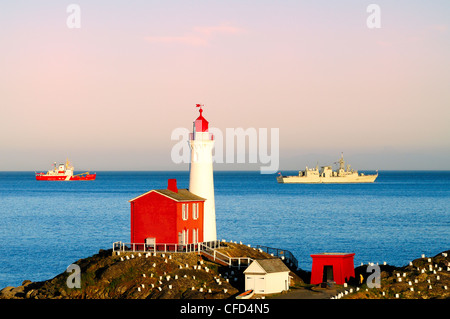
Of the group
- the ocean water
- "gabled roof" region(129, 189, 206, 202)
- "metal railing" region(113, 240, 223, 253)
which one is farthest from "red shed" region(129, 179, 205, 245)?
the ocean water

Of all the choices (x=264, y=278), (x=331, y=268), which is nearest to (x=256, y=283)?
(x=264, y=278)

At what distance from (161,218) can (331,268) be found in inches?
393

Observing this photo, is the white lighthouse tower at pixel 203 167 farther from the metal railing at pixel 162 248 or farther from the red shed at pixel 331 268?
the red shed at pixel 331 268

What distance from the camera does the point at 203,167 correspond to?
144 ft

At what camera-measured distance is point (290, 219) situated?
316 feet

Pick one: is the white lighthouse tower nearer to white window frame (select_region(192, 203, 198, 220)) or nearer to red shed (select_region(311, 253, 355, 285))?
white window frame (select_region(192, 203, 198, 220))

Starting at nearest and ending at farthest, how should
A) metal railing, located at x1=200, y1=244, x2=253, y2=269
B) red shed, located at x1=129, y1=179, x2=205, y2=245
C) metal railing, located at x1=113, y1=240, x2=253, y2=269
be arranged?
1. metal railing, located at x1=200, y1=244, x2=253, y2=269
2. metal railing, located at x1=113, y1=240, x2=253, y2=269
3. red shed, located at x1=129, y1=179, x2=205, y2=245

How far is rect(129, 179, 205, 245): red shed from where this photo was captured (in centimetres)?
4094

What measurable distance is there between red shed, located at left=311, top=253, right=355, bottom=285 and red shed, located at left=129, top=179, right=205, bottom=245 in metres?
7.98

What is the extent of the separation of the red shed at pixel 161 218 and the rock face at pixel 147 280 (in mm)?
1573

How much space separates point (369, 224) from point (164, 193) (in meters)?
52.2

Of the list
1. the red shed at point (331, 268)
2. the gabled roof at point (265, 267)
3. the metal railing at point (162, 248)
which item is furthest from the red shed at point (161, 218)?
the red shed at point (331, 268)

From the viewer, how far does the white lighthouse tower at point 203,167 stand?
1725 inches
